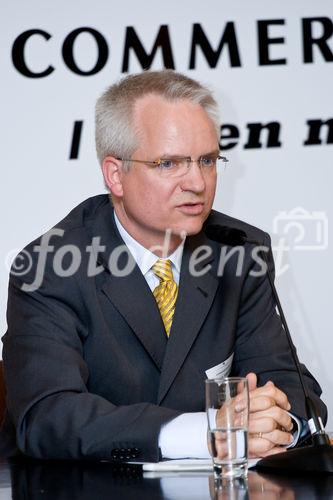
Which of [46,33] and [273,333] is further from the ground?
[46,33]

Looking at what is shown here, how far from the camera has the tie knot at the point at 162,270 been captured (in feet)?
8.87

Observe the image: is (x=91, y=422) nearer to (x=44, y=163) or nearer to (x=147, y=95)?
(x=147, y=95)

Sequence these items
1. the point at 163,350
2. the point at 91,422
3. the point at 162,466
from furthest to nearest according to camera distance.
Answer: the point at 163,350, the point at 91,422, the point at 162,466

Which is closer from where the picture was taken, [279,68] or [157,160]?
[157,160]

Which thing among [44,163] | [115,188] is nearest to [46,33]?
[44,163]

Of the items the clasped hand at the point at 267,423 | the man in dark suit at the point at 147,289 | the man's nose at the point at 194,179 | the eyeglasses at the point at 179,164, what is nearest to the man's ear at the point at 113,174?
the man in dark suit at the point at 147,289

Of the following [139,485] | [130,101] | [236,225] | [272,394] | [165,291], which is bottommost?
[139,485]

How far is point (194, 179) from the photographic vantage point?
257 cm

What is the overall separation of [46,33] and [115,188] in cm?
108

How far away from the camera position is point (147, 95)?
2674 mm

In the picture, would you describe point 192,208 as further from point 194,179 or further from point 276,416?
point 276,416
